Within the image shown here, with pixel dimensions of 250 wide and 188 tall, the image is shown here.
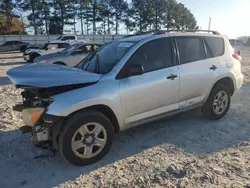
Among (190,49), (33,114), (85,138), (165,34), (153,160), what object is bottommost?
(153,160)

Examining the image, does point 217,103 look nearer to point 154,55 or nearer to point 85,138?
point 154,55

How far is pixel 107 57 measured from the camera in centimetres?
419

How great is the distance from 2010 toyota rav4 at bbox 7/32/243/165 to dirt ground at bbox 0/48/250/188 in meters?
0.29

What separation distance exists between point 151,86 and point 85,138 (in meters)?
1.29

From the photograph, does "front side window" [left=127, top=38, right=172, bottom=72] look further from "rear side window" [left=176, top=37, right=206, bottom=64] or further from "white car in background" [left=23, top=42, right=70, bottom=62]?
"white car in background" [left=23, top=42, right=70, bottom=62]

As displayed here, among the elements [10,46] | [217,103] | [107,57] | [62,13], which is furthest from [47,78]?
[62,13]

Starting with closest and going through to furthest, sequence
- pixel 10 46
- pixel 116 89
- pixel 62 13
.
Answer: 1. pixel 116 89
2. pixel 10 46
3. pixel 62 13

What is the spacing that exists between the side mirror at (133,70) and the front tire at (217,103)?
1.93 m

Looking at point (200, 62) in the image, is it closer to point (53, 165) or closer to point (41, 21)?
point (53, 165)

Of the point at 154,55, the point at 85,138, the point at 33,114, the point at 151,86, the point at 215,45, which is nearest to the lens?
the point at 33,114

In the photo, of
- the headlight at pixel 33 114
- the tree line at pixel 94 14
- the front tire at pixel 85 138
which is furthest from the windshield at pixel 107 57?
the tree line at pixel 94 14

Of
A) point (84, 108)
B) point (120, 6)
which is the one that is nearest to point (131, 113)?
point (84, 108)

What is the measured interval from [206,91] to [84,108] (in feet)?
8.22

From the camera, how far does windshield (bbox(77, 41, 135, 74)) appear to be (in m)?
3.90
